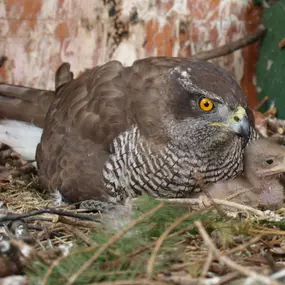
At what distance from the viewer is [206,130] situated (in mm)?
3834

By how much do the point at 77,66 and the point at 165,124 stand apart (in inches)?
85.5

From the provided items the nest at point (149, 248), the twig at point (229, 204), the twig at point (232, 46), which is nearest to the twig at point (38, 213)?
the nest at point (149, 248)

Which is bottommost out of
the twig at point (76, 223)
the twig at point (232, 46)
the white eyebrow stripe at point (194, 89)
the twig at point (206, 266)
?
the twig at point (76, 223)

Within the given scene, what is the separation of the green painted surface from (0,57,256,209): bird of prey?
137cm

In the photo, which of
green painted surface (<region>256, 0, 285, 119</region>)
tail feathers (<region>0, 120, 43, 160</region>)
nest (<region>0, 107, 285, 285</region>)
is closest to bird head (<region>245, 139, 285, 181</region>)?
nest (<region>0, 107, 285, 285</region>)

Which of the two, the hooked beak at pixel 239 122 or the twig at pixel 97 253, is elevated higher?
the hooked beak at pixel 239 122

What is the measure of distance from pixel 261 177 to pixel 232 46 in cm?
194

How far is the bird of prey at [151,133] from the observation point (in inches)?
149

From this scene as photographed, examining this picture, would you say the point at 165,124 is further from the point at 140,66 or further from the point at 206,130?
the point at 140,66

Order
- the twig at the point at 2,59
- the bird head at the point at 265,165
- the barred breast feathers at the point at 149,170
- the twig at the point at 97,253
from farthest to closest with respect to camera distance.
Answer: the twig at the point at 2,59 → the bird head at the point at 265,165 → the barred breast feathers at the point at 149,170 → the twig at the point at 97,253

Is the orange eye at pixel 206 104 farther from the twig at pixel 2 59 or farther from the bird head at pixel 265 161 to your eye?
the twig at pixel 2 59

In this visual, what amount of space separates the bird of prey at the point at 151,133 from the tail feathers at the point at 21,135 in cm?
63

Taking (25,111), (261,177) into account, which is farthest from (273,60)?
(25,111)

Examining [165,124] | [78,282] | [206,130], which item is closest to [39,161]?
[165,124]
